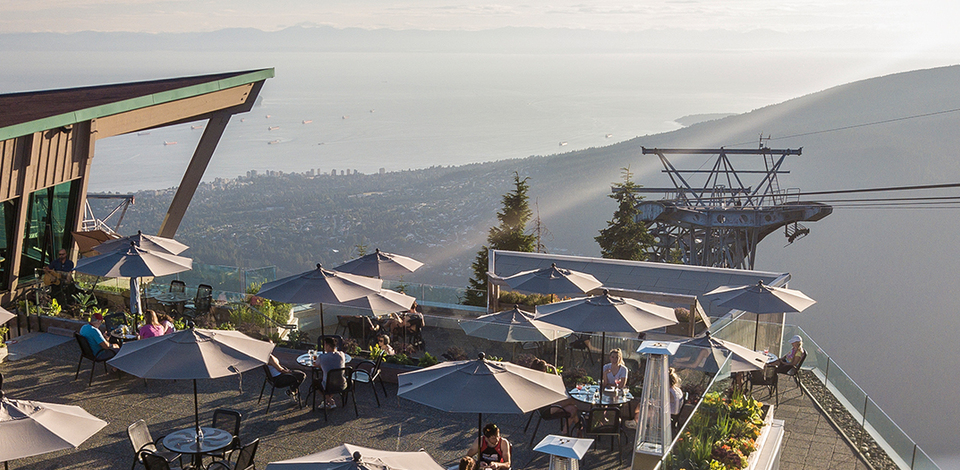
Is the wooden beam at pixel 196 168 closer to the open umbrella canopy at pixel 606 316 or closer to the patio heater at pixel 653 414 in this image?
the open umbrella canopy at pixel 606 316

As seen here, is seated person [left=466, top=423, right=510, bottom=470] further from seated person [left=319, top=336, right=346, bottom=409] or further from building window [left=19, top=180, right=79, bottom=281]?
building window [left=19, top=180, right=79, bottom=281]

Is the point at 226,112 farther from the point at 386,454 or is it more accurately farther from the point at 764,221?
the point at 764,221

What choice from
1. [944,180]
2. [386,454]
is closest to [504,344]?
[386,454]

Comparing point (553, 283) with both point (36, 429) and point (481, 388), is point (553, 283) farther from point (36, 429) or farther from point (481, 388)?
point (36, 429)

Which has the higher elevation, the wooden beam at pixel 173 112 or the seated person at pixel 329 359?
the wooden beam at pixel 173 112

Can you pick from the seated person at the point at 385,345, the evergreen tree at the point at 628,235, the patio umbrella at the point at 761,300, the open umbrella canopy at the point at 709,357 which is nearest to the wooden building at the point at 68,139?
the seated person at the point at 385,345

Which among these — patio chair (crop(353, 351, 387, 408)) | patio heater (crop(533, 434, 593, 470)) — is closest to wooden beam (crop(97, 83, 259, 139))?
patio chair (crop(353, 351, 387, 408))
